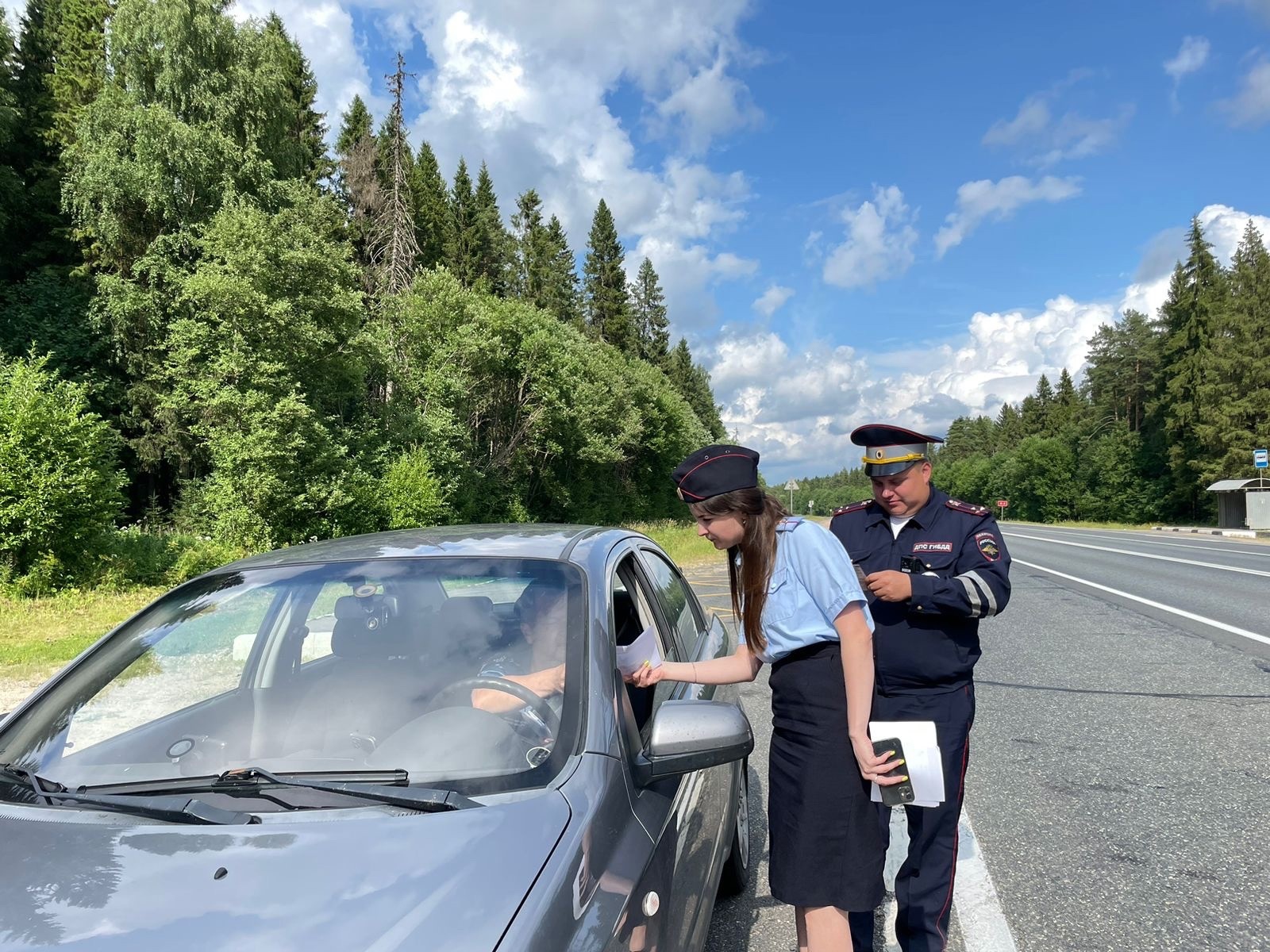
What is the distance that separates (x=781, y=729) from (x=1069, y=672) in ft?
22.7

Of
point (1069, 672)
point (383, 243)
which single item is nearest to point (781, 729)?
point (1069, 672)

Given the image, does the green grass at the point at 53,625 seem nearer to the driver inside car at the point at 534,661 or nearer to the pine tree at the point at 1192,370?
the driver inside car at the point at 534,661

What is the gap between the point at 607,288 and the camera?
71250mm

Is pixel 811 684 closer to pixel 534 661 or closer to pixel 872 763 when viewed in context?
pixel 872 763

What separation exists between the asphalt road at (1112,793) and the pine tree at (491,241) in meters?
56.3

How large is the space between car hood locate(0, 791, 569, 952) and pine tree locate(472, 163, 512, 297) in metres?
61.0

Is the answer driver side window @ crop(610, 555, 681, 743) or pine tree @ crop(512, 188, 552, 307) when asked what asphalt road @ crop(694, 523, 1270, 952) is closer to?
driver side window @ crop(610, 555, 681, 743)

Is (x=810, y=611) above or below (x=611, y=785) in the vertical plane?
above

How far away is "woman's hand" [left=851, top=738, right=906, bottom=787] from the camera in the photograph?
221cm

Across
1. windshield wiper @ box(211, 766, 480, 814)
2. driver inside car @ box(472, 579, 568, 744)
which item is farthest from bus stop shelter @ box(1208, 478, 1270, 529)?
windshield wiper @ box(211, 766, 480, 814)

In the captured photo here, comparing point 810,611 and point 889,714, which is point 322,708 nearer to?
point 810,611

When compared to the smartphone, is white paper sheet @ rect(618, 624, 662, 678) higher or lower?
higher

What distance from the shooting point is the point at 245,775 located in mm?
2016

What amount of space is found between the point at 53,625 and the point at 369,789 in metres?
11.0
